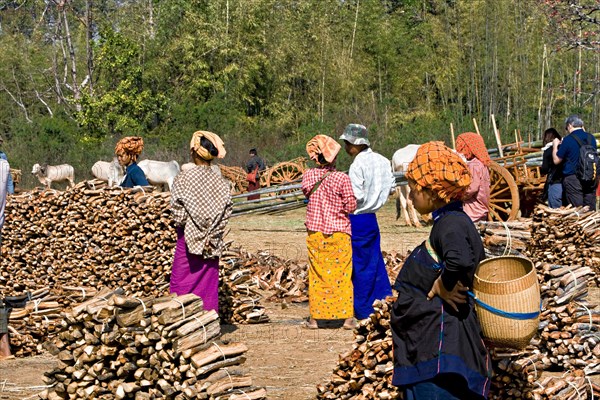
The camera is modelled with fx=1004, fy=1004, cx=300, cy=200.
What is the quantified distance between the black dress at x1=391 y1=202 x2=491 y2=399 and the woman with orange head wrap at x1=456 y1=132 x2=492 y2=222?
12.7ft

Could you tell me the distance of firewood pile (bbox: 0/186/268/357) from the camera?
9039 mm

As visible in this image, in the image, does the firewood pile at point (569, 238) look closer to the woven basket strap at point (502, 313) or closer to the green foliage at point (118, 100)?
the woven basket strap at point (502, 313)

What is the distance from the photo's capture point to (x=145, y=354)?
18.8 ft

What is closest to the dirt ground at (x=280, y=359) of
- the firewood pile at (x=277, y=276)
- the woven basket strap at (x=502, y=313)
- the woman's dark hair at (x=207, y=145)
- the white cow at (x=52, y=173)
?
the firewood pile at (x=277, y=276)

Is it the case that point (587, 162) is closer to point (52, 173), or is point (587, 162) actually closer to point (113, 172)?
point (113, 172)

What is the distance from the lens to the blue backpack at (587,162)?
1141cm

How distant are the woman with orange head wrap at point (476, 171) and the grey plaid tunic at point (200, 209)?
2020mm

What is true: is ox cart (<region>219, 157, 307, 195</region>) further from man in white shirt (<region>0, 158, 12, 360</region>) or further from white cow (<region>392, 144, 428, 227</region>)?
man in white shirt (<region>0, 158, 12, 360</region>)

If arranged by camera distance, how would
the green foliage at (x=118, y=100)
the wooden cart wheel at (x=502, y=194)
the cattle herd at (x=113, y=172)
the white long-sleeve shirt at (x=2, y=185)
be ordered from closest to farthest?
the white long-sleeve shirt at (x=2, y=185) → the wooden cart wheel at (x=502, y=194) → the cattle herd at (x=113, y=172) → the green foliage at (x=118, y=100)

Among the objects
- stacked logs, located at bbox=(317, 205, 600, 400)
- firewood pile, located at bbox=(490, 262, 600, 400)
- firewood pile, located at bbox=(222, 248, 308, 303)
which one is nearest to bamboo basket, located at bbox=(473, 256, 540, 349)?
stacked logs, located at bbox=(317, 205, 600, 400)

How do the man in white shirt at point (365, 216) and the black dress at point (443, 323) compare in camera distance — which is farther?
the man in white shirt at point (365, 216)

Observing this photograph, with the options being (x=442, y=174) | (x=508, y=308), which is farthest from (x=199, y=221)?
(x=508, y=308)

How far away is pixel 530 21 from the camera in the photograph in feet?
86.3

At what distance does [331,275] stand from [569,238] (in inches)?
136
